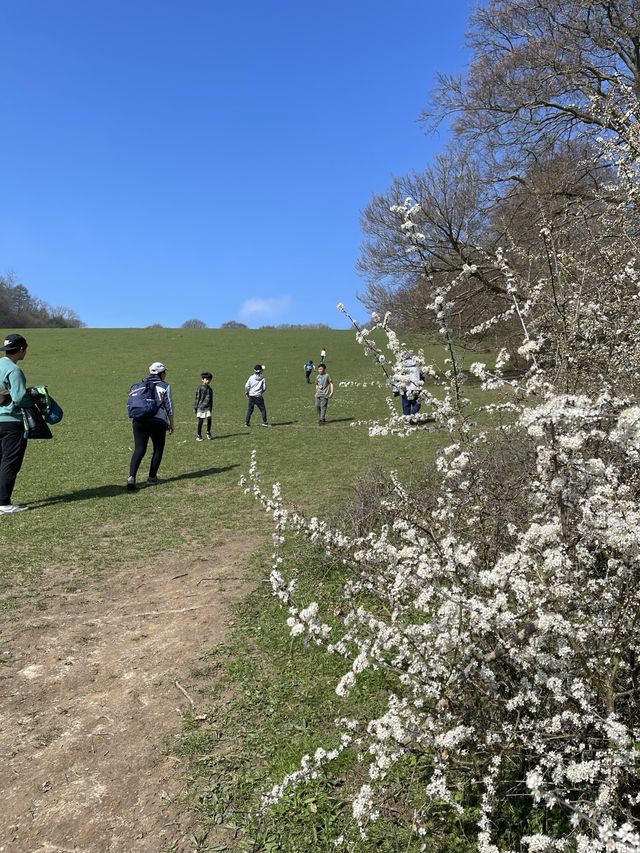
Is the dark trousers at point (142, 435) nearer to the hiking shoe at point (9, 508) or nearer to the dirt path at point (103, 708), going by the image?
the hiking shoe at point (9, 508)

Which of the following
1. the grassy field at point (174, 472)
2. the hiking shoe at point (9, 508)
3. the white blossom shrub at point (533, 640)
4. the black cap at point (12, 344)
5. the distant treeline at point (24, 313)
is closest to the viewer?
the white blossom shrub at point (533, 640)

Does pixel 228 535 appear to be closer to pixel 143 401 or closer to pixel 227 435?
pixel 143 401

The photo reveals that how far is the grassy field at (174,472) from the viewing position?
6.43 metres

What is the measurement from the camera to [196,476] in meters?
10.5

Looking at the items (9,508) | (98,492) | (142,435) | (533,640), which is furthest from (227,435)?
(533,640)

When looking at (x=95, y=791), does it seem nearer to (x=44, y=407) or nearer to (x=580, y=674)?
(x=580, y=674)

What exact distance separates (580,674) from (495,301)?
1282 centimetres

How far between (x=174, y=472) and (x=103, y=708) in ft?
24.9

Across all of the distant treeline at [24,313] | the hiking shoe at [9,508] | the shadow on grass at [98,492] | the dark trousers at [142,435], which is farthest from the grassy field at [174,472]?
the distant treeline at [24,313]

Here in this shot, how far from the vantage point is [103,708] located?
11.3 feet

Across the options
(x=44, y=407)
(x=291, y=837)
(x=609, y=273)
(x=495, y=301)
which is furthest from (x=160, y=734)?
(x=495, y=301)

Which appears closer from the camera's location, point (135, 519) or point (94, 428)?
point (135, 519)

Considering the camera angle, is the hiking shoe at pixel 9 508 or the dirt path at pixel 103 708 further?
the hiking shoe at pixel 9 508

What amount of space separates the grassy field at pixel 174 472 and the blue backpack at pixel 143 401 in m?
1.31
